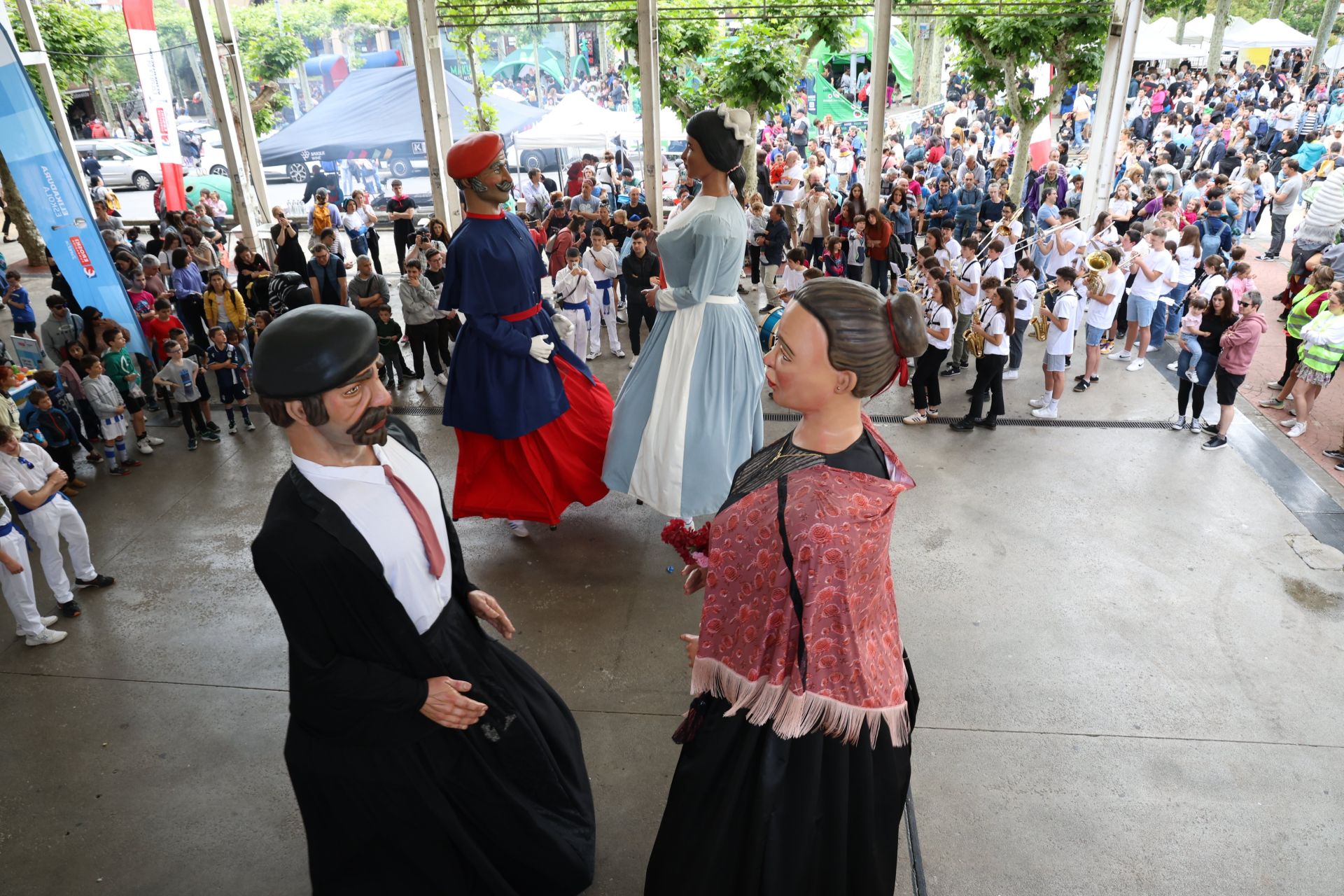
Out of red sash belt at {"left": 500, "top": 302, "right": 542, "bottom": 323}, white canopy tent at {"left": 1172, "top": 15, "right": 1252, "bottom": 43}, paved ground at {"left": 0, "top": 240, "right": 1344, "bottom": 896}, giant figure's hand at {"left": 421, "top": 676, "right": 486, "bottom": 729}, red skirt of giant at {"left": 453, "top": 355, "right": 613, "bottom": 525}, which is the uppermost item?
white canopy tent at {"left": 1172, "top": 15, "right": 1252, "bottom": 43}

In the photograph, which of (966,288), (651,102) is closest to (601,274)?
(651,102)

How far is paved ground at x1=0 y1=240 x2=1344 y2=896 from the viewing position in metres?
3.29

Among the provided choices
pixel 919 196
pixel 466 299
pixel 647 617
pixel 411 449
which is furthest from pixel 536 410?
pixel 919 196

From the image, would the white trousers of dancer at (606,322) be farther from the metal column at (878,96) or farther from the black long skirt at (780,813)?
the black long skirt at (780,813)

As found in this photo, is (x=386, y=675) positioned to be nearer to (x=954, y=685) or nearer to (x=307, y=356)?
(x=307, y=356)

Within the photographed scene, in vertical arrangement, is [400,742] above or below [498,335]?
below

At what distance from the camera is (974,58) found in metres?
11.5

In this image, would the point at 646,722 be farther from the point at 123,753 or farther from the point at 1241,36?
the point at 1241,36

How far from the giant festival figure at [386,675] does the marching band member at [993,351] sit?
5.03m

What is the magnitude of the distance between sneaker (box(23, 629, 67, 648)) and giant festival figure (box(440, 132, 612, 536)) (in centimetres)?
205

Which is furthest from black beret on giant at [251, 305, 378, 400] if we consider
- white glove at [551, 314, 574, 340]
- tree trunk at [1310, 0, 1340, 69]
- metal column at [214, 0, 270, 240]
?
tree trunk at [1310, 0, 1340, 69]

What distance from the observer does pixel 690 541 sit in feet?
8.57

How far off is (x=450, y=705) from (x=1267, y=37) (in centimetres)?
2890

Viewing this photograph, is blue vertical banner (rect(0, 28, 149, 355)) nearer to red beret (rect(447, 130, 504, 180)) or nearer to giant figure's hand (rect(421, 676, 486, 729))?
red beret (rect(447, 130, 504, 180))
